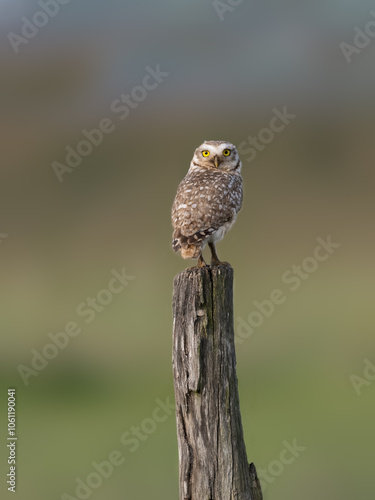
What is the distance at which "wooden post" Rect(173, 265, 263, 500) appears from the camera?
295 centimetres

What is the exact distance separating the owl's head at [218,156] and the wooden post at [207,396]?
1.50 meters

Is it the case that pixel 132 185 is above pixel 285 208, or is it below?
above

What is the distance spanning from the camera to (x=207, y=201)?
3.85 metres

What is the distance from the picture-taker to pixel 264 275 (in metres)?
16.3

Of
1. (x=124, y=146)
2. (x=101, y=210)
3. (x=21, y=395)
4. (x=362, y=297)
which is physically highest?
(x=124, y=146)

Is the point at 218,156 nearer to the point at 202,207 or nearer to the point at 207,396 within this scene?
the point at 202,207

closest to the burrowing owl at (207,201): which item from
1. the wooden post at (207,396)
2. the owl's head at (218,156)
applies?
the owl's head at (218,156)

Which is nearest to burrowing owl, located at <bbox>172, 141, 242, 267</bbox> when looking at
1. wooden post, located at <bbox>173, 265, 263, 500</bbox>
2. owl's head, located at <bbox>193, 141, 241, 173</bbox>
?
owl's head, located at <bbox>193, 141, 241, 173</bbox>

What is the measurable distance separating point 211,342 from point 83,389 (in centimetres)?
810

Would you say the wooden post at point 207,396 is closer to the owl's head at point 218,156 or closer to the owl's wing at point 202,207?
the owl's wing at point 202,207

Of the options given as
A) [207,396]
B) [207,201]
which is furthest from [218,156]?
[207,396]

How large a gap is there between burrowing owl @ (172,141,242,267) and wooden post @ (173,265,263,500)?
2.00ft

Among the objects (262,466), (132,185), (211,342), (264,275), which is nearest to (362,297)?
(264,275)

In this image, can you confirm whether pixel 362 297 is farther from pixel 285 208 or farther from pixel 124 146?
pixel 124 146
